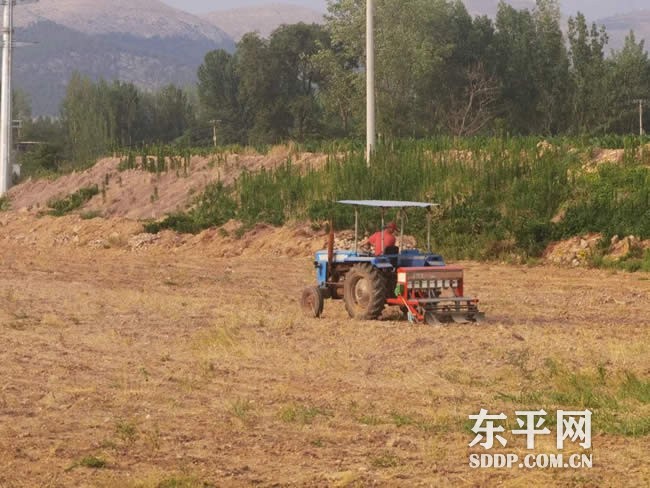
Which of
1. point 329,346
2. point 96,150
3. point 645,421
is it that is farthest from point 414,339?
point 96,150

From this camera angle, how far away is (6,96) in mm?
51812

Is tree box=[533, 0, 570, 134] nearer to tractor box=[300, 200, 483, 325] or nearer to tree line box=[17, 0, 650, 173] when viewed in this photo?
tree line box=[17, 0, 650, 173]

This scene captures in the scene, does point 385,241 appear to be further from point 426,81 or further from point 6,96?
point 426,81

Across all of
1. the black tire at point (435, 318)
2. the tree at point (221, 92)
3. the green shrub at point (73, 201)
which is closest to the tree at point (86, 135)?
the green shrub at point (73, 201)

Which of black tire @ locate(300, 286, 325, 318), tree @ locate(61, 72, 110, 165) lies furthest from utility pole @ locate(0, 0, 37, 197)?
black tire @ locate(300, 286, 325, 318)

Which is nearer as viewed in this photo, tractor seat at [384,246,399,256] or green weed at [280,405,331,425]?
green weed at [280,405,331,425]

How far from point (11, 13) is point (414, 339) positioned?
4066 centimetres

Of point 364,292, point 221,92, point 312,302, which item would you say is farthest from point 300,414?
point 221,92

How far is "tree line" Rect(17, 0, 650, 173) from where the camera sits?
72.2 m

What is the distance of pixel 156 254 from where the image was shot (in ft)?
122

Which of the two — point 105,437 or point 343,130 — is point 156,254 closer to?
point 105,437

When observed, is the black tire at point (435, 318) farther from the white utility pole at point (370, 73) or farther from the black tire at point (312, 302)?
the white utility pole at point (370, 73)

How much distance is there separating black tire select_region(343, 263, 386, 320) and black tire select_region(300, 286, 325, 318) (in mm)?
694

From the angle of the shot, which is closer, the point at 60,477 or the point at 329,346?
the point at 60,477
